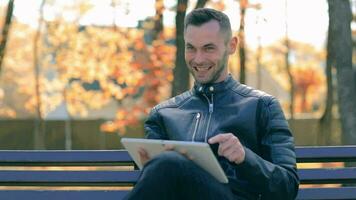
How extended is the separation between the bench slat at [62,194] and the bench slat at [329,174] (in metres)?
0.97

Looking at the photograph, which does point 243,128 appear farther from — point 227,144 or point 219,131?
point 227,144

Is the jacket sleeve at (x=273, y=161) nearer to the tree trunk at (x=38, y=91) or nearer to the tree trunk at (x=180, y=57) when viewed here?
the tree trunk at (x=180, y=57)

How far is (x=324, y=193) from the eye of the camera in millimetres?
3971

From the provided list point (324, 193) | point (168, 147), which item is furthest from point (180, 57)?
point (168, 147)

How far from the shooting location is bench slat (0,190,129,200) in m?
4.04

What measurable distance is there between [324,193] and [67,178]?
1.40 m

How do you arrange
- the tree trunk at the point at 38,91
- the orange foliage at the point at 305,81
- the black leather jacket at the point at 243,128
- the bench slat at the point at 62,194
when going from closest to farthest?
the black leather jacket at the point at 243,128, the bench slat at the point at 62,194, the tree trunk at the point at 38,91, the orange foliage at the point at 305,81

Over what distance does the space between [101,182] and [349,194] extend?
1337mm

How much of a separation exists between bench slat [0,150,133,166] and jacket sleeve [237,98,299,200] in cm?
91

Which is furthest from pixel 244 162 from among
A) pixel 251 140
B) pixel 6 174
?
pixel 6 174

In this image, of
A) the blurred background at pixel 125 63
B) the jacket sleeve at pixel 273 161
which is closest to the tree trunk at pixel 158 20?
the blurred background at pixel 125 63

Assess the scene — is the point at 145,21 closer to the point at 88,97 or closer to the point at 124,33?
the point at 124,33

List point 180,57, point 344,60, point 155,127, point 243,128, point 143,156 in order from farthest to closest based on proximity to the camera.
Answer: point 180,57
point 344,60
point 155,127
point 243,128
point 143,156

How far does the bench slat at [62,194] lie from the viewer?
404 centimetres
